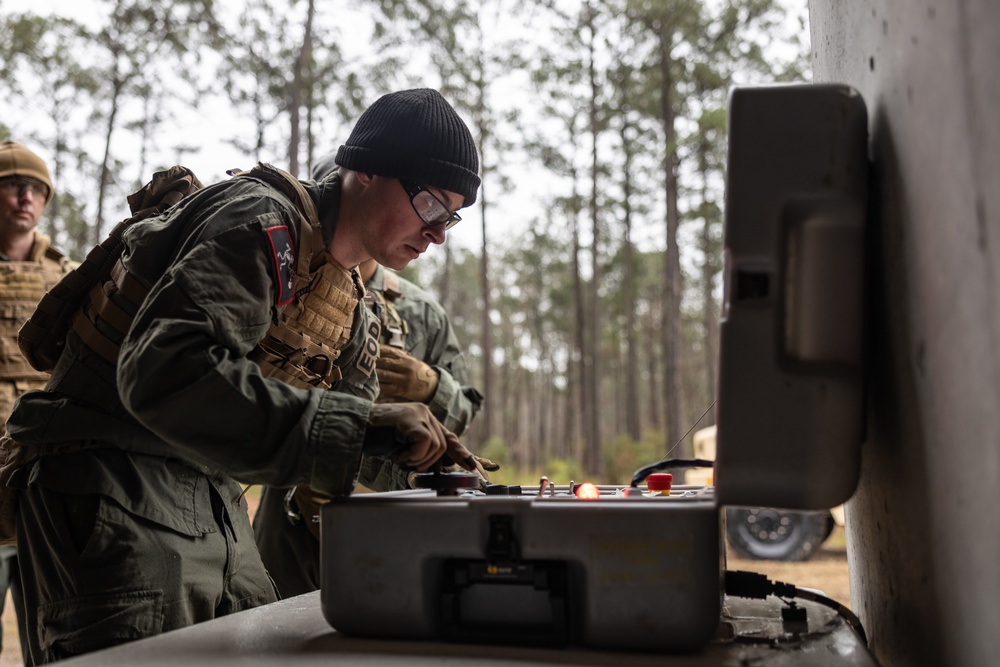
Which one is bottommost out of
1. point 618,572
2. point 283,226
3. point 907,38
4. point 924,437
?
point 618,572

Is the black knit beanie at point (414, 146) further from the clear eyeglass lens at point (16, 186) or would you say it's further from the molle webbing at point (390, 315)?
the clear eyeglass lens at point (16, 186)

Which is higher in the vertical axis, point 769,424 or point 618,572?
point 769,424

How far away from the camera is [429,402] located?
12.3 ft

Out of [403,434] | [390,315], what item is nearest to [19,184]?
[390,315]

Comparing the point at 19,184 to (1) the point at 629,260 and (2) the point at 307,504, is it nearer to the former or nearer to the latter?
(2) the point at 307,504

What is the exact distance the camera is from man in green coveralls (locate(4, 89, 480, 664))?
1.54 m

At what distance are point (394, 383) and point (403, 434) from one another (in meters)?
2.00

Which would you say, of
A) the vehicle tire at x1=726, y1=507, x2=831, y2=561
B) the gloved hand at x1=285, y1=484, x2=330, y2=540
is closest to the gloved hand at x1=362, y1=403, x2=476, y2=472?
the gloved hand at x1=285, y1=484, x2=330, y2=540

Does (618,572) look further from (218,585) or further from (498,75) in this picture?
(498,75)

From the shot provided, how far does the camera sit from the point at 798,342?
1.31 metres

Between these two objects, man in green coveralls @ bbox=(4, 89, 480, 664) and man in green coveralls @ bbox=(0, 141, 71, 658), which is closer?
man in green coveralls @ bbox=(4, 89, 480, 664)

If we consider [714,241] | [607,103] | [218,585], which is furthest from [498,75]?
[218,585]

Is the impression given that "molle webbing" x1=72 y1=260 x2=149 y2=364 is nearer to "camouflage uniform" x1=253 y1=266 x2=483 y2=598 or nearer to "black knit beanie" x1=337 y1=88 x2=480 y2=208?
"black knit beanie" x1=337 y1=88 x2=480 y2=208

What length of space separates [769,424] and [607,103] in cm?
1750
